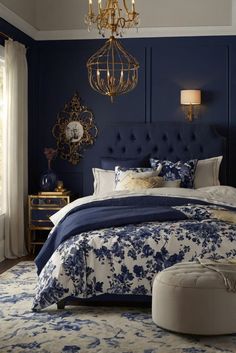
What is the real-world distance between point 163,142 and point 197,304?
3710mm

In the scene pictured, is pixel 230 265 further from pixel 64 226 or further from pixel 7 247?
pixel 7 247

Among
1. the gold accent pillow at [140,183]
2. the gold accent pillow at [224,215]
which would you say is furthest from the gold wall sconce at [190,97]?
the gold accent pillow at [224,215]

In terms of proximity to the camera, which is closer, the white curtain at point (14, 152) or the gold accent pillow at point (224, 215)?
the gold accent pillow at point (224, 215)

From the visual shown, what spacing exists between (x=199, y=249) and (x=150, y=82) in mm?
3411

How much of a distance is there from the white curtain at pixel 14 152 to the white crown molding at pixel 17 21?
9.4 inches

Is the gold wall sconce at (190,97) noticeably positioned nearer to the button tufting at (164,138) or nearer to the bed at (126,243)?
the button tufting at (164,138)

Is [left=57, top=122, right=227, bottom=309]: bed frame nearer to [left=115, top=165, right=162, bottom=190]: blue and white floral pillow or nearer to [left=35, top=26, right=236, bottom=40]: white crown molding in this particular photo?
[left=115, top=165, right=162, bottom=190]: blue and white floral pillow

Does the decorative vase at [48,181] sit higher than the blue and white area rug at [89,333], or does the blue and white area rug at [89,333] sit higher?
the decorative vase at [48,181]

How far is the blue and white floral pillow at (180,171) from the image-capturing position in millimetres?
6977

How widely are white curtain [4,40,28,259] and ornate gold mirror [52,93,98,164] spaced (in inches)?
29.0

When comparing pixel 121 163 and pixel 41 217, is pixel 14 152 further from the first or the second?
pixel 121 163

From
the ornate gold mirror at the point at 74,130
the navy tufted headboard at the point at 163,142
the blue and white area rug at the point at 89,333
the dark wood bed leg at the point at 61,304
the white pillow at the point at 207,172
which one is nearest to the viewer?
the blue and white area rug at the point at 89,333

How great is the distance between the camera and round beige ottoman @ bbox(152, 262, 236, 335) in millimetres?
3988

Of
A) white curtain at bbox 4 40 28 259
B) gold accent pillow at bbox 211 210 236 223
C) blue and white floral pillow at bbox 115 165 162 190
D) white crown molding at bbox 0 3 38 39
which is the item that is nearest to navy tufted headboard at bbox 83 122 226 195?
blue and white floral pillow at bbox 115 165 162 190
